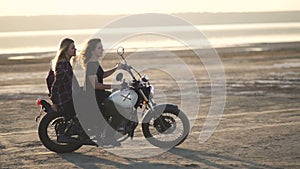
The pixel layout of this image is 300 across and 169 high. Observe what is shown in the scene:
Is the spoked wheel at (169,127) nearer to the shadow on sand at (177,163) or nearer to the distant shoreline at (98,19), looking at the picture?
the shadow on sand at (177,163)

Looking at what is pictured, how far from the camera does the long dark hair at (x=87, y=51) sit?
10367 mm

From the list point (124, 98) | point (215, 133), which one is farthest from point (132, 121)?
point (215, 133)

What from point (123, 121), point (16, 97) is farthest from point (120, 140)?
point (16, 97)

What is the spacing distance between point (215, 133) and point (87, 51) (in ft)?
10.0

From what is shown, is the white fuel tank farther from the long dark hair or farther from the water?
the water

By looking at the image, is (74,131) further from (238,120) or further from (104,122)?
(238,120)

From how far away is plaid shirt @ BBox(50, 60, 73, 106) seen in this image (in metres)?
10.4

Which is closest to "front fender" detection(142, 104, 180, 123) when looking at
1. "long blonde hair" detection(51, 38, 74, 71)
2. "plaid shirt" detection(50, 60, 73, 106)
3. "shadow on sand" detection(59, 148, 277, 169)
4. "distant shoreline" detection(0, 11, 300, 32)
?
"shadow on sand" detection(59, 148, 277, 169)

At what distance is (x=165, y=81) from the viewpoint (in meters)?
21.9

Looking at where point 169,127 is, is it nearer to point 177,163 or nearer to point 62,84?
point 177,163

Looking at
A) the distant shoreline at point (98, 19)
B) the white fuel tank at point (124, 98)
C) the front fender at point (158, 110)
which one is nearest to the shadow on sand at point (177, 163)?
the front fender at point (158, 110)

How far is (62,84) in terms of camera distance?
10383 millimetres

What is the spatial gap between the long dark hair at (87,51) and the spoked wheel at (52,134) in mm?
917

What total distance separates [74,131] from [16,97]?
26.5 ft
